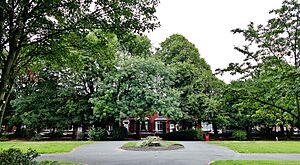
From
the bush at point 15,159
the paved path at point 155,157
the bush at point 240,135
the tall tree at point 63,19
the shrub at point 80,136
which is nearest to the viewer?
the bush at point 15,159

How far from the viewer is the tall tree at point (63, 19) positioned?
8414 millimetres

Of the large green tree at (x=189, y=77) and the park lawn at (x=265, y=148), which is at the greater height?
the large green tree at (x=189, y=77)

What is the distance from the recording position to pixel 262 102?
866cm

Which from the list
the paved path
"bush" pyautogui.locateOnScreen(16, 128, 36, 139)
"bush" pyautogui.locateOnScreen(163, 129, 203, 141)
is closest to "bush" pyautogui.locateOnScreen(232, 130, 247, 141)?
"bush" pyautogui.locateOnScreen(163, 129, 203, 141)

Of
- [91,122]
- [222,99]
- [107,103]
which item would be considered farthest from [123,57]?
[222,99]

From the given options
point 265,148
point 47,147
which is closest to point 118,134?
point 47,147

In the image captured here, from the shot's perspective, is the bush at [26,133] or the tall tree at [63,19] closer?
the tall tree at [63,19]

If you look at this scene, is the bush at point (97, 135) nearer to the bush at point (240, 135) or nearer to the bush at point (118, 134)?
the bush at point (118, 134)

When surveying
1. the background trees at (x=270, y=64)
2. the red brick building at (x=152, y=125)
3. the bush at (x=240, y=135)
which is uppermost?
the background trees at (x=270, y=64)

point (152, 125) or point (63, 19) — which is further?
point (152, 125)

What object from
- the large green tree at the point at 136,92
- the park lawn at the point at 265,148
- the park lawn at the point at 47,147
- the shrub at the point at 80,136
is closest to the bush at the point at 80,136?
the shrub at the point at 80,136

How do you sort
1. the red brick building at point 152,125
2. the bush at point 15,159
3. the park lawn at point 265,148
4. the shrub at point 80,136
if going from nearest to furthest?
the bush at point 15,159
the park lawn at point 265,148
the shrub at point 80,136
the red brick building at point 152,125

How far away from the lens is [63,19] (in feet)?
30.5

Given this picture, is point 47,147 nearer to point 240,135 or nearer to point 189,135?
point 189,135
